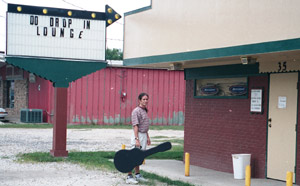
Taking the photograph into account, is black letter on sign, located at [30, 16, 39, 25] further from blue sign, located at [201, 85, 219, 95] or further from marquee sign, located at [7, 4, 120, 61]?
blue sign, located at [201, 85, 219, 95]

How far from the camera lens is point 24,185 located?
891 cm

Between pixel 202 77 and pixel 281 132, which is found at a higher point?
pixel 202 77

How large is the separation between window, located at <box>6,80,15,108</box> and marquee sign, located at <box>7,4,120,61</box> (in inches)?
786

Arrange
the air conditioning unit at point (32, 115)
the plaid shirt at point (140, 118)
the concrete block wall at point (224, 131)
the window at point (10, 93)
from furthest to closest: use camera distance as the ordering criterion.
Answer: the window at point (10, 93), the air conditioning unit at point (32, 115), the concrete block wall at point (224, 131), the plaid shirt at point (140, 118)

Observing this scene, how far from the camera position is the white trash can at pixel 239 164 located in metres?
10.2

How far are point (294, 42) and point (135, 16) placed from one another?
520 cm

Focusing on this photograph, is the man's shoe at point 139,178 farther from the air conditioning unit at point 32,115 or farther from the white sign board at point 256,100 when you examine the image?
the air conditioning unit at point 32,115

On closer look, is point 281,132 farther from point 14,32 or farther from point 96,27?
point 14,32

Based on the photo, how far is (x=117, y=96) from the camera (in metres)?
27.5

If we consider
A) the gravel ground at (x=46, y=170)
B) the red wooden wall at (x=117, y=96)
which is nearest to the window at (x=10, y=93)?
the red wooden wall at (x=117, y=96)

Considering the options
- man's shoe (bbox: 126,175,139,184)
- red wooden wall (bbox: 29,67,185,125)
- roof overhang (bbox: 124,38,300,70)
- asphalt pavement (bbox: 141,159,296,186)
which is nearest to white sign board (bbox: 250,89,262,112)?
roof overhang (bbox: 124,38,300,70)

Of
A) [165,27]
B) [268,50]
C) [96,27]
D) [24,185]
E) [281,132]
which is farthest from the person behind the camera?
[96,27]

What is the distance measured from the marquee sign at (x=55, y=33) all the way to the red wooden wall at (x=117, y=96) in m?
13.2

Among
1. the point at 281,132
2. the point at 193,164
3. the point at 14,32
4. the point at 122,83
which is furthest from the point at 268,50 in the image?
the point at 122,83
